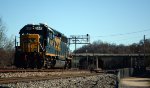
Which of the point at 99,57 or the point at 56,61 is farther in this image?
the point at 99,57

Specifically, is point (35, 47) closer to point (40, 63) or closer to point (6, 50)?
point (40, 63)

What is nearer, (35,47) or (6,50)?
(35,47)

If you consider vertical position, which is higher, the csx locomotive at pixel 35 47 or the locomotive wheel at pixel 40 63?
the csx locomotive at pixel 35 47

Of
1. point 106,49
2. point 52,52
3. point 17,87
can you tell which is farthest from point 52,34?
point 106,49

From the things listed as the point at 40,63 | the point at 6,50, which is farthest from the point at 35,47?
the point at 6,50

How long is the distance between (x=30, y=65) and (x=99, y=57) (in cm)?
9443

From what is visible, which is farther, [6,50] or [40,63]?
[6,50]

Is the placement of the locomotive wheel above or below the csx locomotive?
below

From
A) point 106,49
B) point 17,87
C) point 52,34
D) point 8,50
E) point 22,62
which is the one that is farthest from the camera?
point 106,49

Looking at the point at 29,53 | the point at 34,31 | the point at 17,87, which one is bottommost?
the point at 17,87

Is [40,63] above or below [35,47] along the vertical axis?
below

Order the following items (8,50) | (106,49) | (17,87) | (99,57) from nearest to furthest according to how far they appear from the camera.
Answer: (17,87), (8,50), (99,57), (106,49)

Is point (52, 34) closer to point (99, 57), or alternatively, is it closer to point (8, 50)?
point (8, 50)

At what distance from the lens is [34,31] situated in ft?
110
